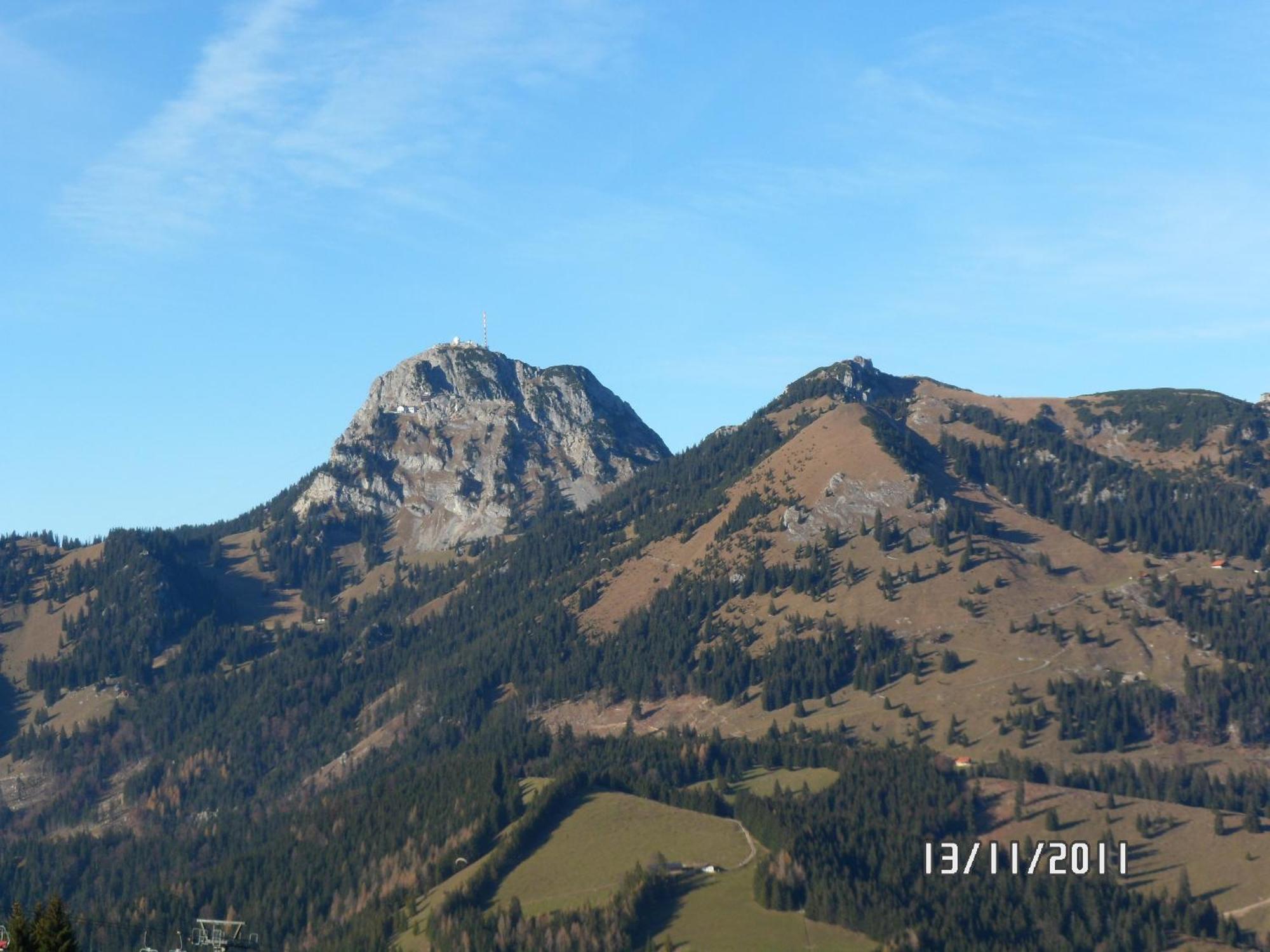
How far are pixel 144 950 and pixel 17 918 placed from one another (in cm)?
3663

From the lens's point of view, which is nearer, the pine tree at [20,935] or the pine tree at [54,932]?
the pine tree at [20,935]

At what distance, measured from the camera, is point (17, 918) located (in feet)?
401

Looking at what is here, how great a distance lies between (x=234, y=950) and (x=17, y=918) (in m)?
63.8

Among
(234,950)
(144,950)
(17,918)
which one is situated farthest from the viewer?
(234,950)

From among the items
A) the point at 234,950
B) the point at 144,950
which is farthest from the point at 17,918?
the point at 234,950

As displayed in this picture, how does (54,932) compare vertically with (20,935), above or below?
below

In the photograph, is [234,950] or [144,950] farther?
[234,950]

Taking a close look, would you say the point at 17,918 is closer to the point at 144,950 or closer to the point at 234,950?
the point at 144,950

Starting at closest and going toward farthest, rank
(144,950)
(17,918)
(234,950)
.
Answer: (17,918)
(144,950)
(234,950)

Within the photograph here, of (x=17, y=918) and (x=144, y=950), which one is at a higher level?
(x=17, y=918)

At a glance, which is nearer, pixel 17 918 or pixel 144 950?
pixel 17 918

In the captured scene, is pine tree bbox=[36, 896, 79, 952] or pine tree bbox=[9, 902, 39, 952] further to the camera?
A: pine tree bbox=[36, 896, 79, 952]

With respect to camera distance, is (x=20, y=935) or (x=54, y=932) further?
(x=54, y=932)
